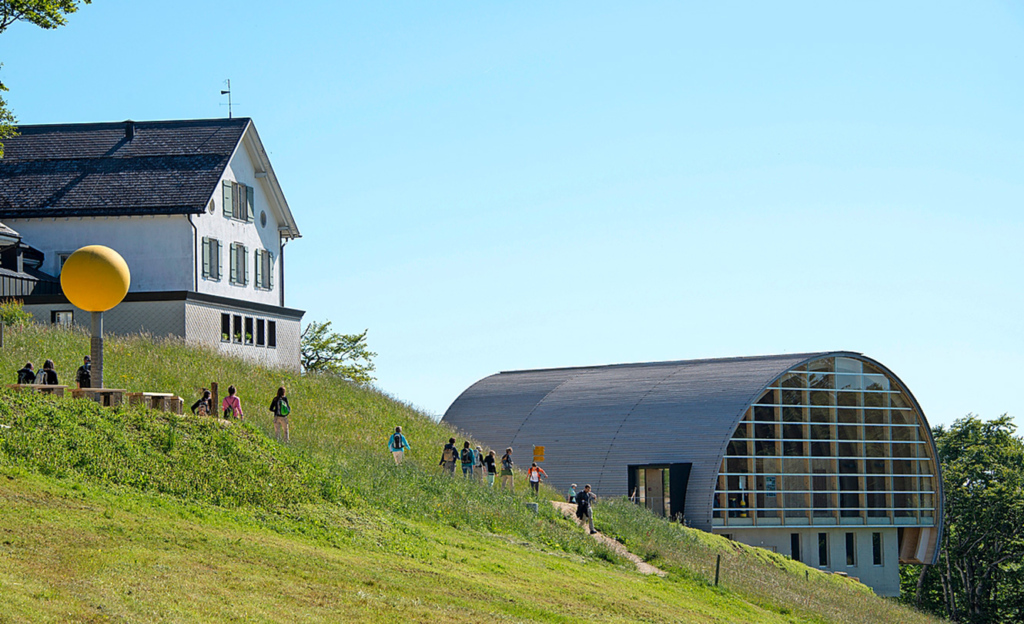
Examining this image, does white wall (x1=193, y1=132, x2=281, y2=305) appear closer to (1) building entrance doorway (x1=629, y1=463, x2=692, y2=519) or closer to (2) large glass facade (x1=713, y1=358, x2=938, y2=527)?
(1) building entrance doorway (x1=629, y1=463, x2=692, y2=519)

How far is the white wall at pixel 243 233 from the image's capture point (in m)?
44.5

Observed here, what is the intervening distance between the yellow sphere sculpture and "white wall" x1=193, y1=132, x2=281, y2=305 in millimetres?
16742

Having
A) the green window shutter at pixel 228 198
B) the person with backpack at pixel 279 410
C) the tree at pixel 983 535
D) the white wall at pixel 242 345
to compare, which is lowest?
the tree at pixel 983 535

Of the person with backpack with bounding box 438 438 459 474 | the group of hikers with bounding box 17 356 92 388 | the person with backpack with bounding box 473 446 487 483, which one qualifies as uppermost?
the group of hikers with bounding box 17 356 92 388

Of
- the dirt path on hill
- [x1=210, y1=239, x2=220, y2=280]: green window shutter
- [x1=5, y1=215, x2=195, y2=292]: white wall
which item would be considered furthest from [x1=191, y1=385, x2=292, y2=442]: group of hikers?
[x1=210, y1=239, x2=220, y2=280]: green window shutter

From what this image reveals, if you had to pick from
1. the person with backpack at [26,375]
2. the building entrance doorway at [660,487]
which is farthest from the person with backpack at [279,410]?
the building entrance doorway at [660,487]

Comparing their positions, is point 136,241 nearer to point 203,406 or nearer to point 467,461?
point 467,461

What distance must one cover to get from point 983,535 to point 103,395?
51511 millimetres

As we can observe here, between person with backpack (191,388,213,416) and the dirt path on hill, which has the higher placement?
person with backpack (191,388,213,416)

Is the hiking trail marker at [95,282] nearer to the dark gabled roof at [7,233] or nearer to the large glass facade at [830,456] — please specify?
the dark gabled roof at [7,233]

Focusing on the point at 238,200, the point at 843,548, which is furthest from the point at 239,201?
the point at 843,548

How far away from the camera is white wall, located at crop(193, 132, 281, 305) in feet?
146

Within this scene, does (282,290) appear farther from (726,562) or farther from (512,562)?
(512,562)

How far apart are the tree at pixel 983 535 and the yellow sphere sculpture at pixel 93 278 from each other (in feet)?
162
